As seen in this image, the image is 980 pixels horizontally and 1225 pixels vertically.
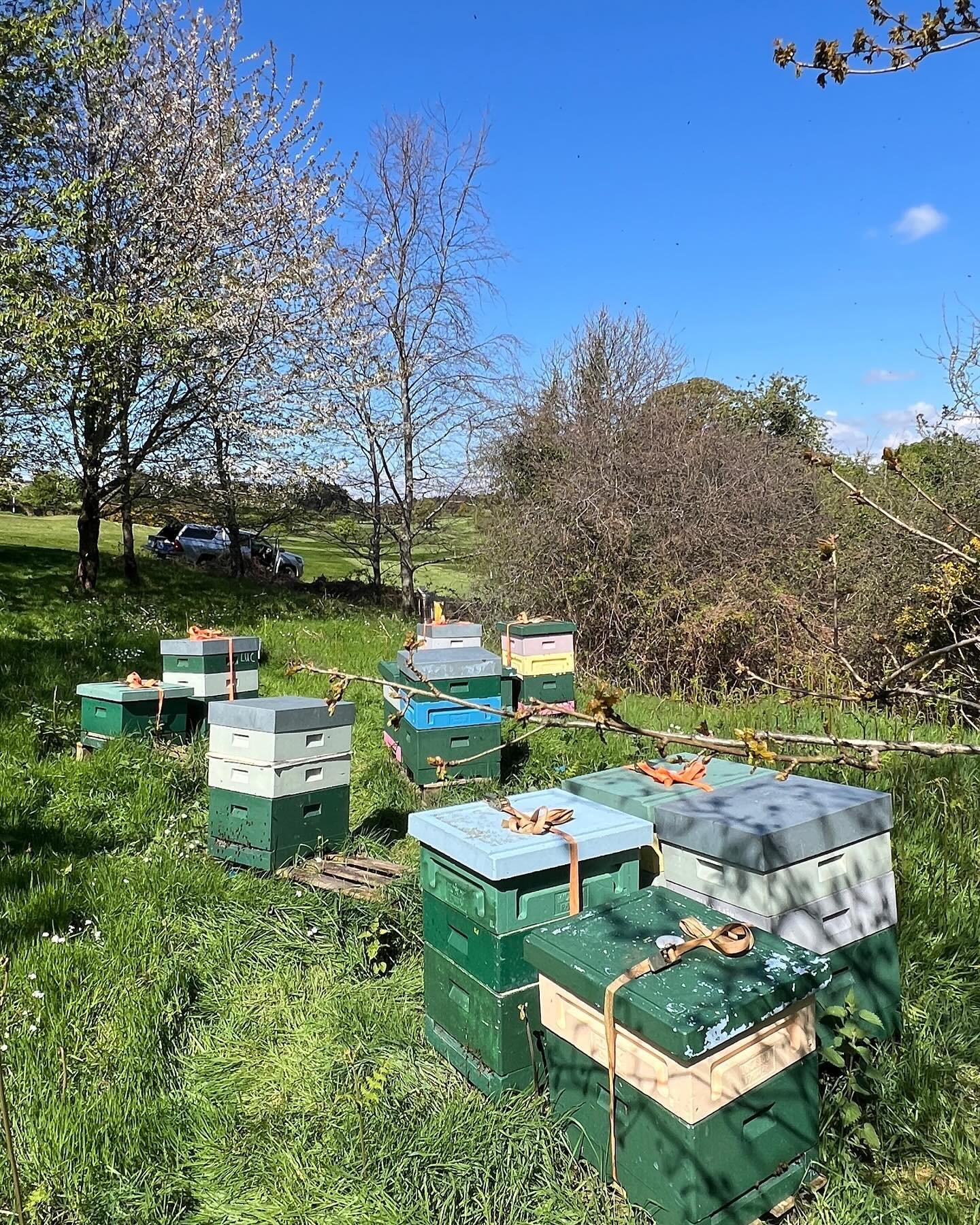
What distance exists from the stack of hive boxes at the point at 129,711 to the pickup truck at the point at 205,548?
12.9m

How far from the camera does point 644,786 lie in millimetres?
2801

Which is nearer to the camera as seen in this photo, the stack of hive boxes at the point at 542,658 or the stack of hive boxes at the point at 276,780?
the stack of hive boxes at the point at 276,780

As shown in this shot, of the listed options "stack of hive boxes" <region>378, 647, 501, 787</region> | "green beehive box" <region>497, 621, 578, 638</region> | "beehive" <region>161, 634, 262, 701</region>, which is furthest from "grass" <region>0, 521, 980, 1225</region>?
"green beehive box" <region>497, 621, 578, 638</region>

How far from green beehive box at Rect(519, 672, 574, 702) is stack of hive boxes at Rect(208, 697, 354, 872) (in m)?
2.49

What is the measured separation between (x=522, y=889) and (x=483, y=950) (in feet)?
0.70

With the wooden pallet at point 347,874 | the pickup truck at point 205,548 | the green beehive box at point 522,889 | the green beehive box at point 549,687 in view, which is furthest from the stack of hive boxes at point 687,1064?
the pickup truck at point 205,548

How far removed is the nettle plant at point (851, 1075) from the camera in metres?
2.10

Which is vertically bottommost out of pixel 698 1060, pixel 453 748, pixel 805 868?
pixel 453 748

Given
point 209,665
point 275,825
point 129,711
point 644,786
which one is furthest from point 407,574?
point 644,786

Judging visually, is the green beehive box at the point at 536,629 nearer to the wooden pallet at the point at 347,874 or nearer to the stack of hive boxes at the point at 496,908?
the wooden pallet at the point at 347,874

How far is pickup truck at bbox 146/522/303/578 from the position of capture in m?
18.8

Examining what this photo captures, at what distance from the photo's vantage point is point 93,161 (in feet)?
37.2

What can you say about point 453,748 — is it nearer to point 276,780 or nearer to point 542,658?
point 276,780

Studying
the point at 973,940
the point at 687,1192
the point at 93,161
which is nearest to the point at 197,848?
the point at 687,1192
